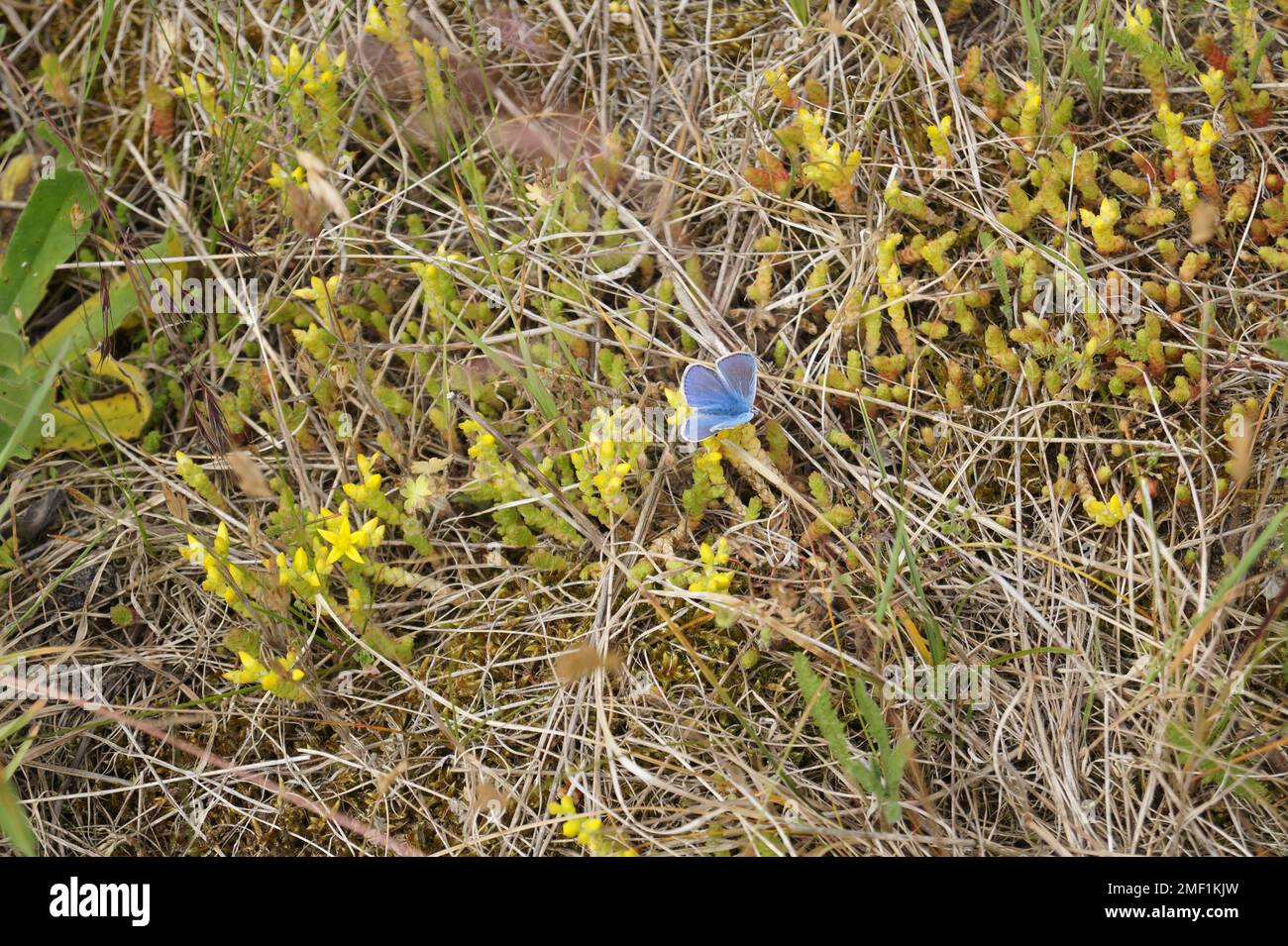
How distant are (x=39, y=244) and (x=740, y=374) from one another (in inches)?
84.2

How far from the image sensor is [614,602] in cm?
253

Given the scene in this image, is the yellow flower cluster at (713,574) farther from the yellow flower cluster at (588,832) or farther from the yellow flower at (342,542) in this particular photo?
the yellow flower at (342,542)

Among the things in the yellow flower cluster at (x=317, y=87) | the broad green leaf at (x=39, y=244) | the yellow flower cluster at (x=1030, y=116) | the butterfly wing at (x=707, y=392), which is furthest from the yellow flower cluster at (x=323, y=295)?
the yellow flower cluster at (x=1030, y=116)

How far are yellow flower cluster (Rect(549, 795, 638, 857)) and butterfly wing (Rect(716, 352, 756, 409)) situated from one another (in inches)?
39.2

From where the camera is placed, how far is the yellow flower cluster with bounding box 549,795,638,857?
2109 mm

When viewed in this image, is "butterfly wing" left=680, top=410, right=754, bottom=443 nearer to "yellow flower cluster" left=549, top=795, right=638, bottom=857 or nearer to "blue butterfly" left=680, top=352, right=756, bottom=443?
"blue butterfly" left=680, top=352, right=756, bottom=443

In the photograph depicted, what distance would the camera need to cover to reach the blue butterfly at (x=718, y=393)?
234 centimetres

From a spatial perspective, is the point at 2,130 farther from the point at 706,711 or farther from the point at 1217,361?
the point at 1217,361

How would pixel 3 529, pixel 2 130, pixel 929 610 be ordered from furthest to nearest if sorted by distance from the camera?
1. pixel 2 130
2. pixel 3 529
3. pixel 929 610

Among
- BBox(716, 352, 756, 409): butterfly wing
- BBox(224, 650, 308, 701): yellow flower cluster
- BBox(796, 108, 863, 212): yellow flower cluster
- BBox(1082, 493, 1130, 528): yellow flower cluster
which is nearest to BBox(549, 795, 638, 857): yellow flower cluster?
BBox(224, 650, 308, 701): yellow flower cluster

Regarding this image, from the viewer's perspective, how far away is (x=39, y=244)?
294 cm

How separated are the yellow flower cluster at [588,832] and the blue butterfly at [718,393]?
2.85ft

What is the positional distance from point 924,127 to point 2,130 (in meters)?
2.92
